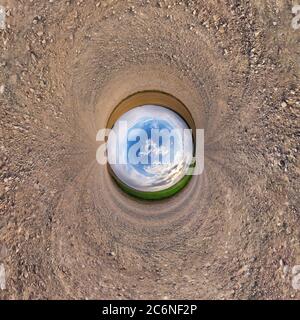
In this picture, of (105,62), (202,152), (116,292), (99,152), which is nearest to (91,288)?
(116,292)

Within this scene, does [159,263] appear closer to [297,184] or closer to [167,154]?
[167,154]

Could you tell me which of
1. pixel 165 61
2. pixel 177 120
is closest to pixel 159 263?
pixel 177 120

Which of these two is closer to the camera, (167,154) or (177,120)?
(167,154)

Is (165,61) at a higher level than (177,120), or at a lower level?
higher

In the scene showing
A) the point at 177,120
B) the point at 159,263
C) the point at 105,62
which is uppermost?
the point at 105,62

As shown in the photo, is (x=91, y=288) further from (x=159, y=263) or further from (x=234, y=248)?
(x=234, y=248)
